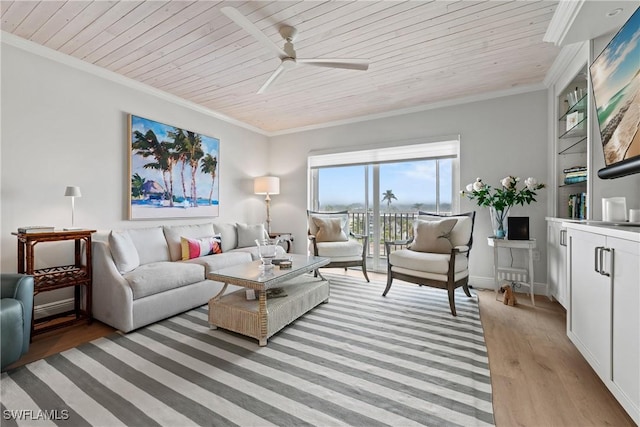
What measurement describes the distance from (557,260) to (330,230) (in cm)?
257

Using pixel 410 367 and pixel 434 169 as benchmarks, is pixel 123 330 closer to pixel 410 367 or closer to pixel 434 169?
pixel 410 367

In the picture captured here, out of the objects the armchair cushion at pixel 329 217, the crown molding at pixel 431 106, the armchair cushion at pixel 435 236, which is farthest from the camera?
the armchair cushion at pixel 329 217

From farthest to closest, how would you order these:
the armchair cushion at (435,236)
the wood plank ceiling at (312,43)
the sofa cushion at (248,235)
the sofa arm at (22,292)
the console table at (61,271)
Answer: the sofa cushion at (248,235), the armchair cushion at (435,236), the console table at (61,271), the wood plank ceiling at (312,43), the sofa arm at (22,292)

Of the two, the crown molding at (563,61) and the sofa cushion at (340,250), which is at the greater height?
the crown molding at (563,61)

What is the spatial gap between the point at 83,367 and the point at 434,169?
4222mm

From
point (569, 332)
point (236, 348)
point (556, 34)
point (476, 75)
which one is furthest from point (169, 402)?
point (476, 75)

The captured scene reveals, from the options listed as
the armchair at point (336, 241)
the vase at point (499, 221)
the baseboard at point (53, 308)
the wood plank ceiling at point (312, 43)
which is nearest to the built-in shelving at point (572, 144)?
the wood plank ceiling at point (312, 43)

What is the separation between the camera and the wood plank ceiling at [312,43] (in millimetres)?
1954

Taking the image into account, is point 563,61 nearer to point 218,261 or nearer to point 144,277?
point 218,261

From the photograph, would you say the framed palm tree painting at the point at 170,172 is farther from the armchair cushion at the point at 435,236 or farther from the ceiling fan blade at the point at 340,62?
the armchair cushion at the point at 435,236

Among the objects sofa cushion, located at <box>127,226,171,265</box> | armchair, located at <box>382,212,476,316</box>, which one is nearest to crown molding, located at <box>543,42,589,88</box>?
armchair, located at <box>382,212,476,316</box>

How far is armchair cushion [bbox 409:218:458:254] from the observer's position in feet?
9.84

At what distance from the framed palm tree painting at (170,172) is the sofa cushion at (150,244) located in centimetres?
29

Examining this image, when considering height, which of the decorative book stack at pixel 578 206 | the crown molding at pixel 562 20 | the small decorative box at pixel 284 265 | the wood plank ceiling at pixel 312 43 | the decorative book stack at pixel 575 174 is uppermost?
the wood plank ceiling at pixel 312 43
